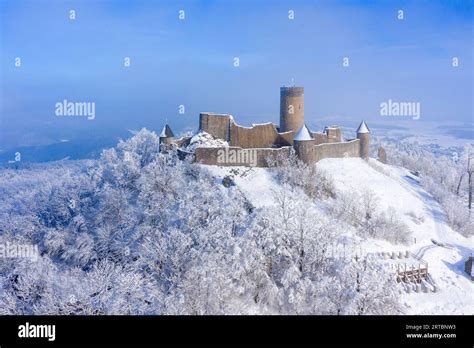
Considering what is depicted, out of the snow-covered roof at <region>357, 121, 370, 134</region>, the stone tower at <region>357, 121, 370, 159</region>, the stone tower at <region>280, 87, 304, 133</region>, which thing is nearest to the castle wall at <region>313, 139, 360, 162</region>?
the stone tower at <region>357, 121, 370, 159</region>

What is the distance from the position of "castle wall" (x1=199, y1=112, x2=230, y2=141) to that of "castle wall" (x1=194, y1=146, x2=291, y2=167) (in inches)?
89.2

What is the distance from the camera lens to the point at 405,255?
18.4 m

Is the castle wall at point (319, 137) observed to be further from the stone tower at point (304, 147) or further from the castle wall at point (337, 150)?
the stone tower at point (304, 147)

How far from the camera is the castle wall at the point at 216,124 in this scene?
23.5 metres

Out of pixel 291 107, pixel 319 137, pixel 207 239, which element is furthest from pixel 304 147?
pixel 207 239

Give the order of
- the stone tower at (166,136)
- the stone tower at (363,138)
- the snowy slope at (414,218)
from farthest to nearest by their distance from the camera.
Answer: the stone tower at (363,138)
the stone tower at (166,136)
the snowy slope at (414,218)

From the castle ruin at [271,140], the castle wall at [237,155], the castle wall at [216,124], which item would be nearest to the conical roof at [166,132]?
the castle ruin at [271,140]

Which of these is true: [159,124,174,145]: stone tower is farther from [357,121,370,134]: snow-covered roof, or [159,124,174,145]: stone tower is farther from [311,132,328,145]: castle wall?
[357,121,370,134]: snow-covered roof

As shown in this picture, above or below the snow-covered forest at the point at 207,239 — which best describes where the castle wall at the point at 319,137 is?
above

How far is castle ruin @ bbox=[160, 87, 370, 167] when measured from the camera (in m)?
21.7

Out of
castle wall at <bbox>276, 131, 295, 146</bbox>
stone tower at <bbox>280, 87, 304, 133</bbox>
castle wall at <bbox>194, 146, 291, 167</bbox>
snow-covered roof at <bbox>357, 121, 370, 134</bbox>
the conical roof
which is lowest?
castle wall at <bbox>194, 146, 291, 167</bbox>

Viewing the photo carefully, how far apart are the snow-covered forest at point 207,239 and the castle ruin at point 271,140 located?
621 millimetres
